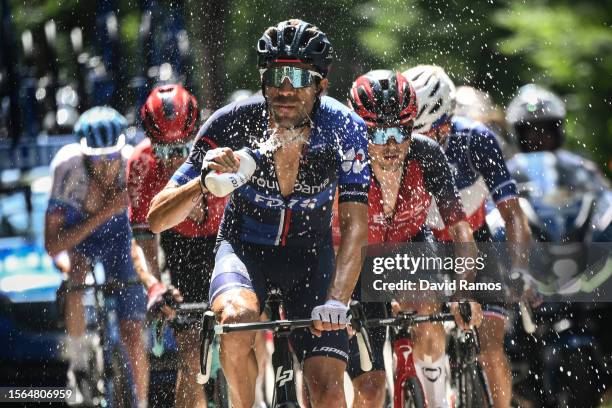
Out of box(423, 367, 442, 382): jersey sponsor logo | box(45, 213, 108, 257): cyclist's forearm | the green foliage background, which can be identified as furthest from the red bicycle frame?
the green foliage background

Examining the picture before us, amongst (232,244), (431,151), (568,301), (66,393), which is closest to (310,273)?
(232,244)

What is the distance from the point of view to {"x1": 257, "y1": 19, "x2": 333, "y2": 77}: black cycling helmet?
5574 mm

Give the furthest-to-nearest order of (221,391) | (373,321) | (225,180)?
(221,391)
(373,321)
(225,180)

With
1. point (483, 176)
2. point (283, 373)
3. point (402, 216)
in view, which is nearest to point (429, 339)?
point (402, 216)

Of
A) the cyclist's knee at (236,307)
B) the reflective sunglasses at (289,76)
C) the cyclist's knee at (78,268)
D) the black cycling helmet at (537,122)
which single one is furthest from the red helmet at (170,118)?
the black cycling helmet at (537,122)

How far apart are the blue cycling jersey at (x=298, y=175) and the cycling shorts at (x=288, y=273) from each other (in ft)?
0.19

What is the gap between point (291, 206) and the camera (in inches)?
228

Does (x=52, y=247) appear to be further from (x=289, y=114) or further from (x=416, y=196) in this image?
(x=289, y=114)

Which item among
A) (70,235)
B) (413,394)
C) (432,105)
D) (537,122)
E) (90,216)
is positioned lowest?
(413,394)

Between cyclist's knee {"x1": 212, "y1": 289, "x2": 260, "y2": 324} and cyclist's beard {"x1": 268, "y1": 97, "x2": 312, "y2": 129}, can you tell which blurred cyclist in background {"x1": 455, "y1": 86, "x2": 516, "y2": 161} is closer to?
cyclist's beard {"x1": 268, "y1": 97, "x2": 312, "y2": 129}

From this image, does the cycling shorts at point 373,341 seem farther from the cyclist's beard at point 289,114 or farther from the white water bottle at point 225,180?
the white water bottle at point 225,180

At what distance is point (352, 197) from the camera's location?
556cm

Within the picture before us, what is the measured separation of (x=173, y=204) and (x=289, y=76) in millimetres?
755

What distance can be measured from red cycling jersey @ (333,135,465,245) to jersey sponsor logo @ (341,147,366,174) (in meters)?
1.07
